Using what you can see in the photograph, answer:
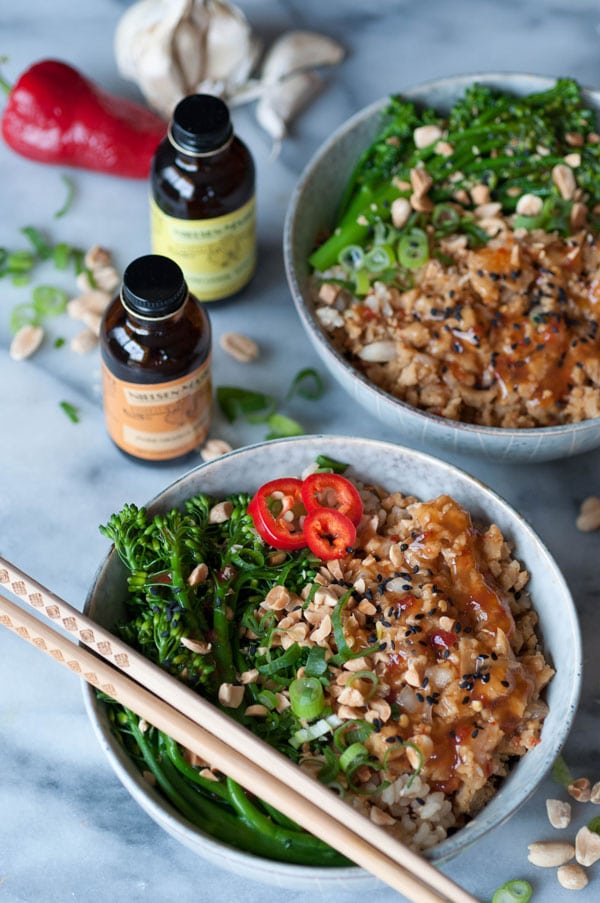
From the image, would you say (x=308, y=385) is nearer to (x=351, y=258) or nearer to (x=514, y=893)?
(x=351, y=258)

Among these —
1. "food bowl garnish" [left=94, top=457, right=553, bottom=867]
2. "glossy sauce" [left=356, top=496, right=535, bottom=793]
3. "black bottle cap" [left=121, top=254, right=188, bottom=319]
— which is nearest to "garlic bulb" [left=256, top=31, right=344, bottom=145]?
"black bottle cap" [left=121, top=254, right=188, bottom=319]

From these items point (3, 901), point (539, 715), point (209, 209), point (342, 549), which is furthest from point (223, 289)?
point (3, 901)

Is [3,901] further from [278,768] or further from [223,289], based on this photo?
[223,289]

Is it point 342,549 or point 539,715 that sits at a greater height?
point 342,549

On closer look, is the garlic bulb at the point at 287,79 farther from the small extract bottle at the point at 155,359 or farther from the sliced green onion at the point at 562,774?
the sliced green onion at the point at 562,774

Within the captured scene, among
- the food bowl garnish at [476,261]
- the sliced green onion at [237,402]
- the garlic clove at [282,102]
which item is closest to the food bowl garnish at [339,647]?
the food bowl garnish at [476,261]

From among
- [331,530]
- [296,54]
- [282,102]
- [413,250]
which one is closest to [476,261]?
[413,250]
